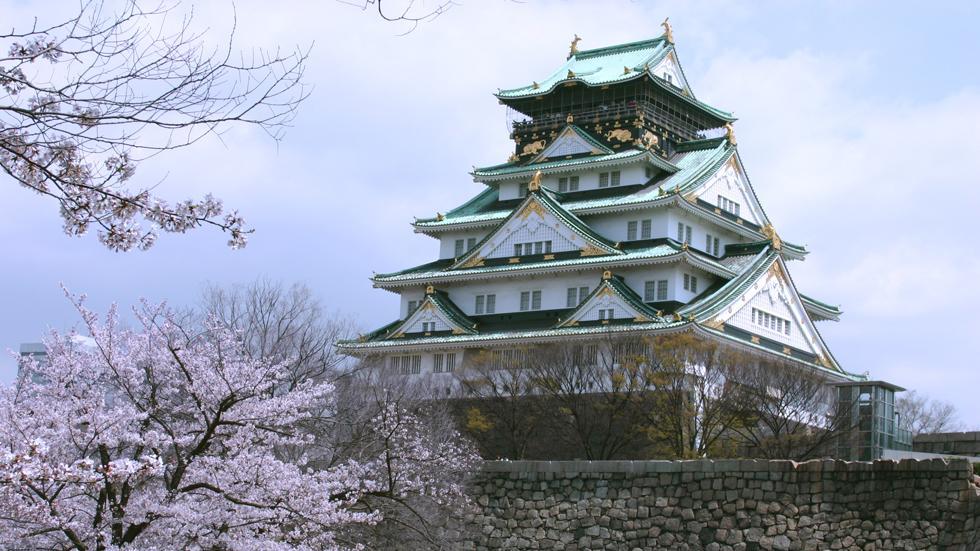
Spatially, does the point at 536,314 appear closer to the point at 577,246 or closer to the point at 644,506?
the point at 577,246

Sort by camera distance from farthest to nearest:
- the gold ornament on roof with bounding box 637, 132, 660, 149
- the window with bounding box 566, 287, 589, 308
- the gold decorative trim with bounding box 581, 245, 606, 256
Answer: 1. the gold ornament on roof with bounding box 637, 132, 660, 149
2. the window with bounding box 566, 287, 589, 308
3. the gold decorative trim with bounding box 581, 245, 606, 256

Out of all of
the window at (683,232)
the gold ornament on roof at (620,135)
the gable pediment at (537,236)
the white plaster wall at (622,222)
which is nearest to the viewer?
the gable pediment at (537,236)

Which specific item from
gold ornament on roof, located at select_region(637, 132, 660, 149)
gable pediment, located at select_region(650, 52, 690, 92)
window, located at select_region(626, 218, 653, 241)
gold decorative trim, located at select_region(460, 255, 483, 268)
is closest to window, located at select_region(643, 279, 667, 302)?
window, located at select_region(626, 218, 653, 241)

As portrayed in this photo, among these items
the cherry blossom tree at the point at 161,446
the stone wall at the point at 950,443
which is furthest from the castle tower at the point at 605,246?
the cherry blossom tree at the point at 161,446

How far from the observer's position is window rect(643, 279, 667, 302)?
53156 millimetres

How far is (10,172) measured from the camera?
12.4 m

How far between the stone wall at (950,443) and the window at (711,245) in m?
23.6

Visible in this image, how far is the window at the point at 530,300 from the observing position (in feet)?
183

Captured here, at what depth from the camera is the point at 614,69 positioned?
63688 mm

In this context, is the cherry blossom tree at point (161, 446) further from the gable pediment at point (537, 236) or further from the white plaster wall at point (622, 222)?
the white plaster wall at point (622, 222)

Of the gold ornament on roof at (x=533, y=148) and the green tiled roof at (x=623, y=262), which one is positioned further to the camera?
the gold ornament on roof at (x=533, y=148)

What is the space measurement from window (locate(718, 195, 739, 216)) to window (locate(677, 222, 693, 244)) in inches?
98.5

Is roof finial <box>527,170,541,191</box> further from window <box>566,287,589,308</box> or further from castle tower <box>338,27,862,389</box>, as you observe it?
window <box>566,287,589,308</box>

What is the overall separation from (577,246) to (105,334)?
35.1 metres
